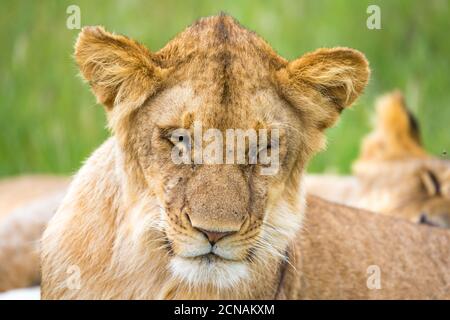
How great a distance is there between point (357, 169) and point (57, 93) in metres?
2.85

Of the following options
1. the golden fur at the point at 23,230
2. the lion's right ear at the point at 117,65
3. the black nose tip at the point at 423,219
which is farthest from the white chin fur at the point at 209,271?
the black nose tip at the point at 423,219

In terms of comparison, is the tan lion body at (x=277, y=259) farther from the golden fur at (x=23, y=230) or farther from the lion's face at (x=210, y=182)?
the golden fur at (x=23, y=230)

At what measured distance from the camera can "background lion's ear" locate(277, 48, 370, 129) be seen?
3314 mm

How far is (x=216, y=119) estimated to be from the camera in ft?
10.1

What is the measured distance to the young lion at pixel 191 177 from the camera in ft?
10.1

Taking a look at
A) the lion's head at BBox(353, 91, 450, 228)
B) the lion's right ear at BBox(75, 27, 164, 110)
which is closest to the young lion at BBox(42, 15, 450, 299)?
the lion's right ear at BBox(75, 27, 164, 110)

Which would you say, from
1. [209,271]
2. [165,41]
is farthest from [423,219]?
[165,41]

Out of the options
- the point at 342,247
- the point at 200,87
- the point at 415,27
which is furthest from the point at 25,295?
the point at 415,27

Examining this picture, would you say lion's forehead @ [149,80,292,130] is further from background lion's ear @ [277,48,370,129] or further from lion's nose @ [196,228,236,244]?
lion's nose @ [196,228,236,244]

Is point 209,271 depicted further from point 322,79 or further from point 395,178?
point 395,178

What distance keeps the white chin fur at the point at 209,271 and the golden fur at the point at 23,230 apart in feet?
5.82

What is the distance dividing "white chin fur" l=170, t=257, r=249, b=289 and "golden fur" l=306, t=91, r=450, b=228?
2.51 meters
